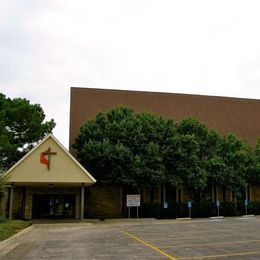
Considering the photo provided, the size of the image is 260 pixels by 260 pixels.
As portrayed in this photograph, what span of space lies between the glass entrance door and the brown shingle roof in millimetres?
8954

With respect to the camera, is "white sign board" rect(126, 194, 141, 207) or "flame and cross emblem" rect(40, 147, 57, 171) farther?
"white sign board" rect(126, 194, 141, 207)

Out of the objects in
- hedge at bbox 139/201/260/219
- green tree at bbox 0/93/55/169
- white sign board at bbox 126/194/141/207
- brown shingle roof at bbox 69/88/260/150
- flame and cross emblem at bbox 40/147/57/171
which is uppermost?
brown shingle roof at bbox 69/88/260/150

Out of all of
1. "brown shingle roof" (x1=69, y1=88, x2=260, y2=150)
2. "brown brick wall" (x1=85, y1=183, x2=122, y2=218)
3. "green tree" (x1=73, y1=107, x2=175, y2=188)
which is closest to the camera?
"green tree" (x1=73, y1=107, x2=175, y2=188)

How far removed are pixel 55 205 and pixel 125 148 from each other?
8.09 metres

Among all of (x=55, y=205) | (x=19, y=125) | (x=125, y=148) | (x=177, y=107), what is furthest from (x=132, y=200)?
(x=177, y=107)

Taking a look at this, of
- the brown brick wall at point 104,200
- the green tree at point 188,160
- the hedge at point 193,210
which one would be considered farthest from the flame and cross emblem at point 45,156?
the hedge at point 193,210

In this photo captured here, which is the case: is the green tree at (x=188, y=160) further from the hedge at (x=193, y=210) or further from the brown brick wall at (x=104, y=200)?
the brown brick wall at (x=104, y=200)

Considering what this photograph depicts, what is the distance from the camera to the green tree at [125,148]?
3020 cm

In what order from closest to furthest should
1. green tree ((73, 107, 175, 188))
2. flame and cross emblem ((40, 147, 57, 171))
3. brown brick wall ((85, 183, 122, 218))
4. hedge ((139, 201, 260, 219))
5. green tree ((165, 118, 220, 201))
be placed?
flame and cross emblem ((40, 147, 57, 171))
green tree ((73, 107, 175, 188))
green tree ((165, 118, 220, 201))
hedge ((139, 201, 260, 219))
brown brick wall ((85, 183, 122, 218))

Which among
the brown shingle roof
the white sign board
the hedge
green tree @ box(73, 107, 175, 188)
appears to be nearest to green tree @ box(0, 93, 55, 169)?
green tree @ box(73, 107, 175, 188)

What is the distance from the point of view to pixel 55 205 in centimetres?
3306

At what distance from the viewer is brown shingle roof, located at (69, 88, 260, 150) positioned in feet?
134

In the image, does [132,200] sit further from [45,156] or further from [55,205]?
[45,156]

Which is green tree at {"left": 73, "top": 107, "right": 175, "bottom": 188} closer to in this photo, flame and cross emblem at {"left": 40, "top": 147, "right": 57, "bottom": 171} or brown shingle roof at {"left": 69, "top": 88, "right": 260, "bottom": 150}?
flame and cross emblem at {"left": 40, "top": 147, "right": 57, "bottom": 171}
